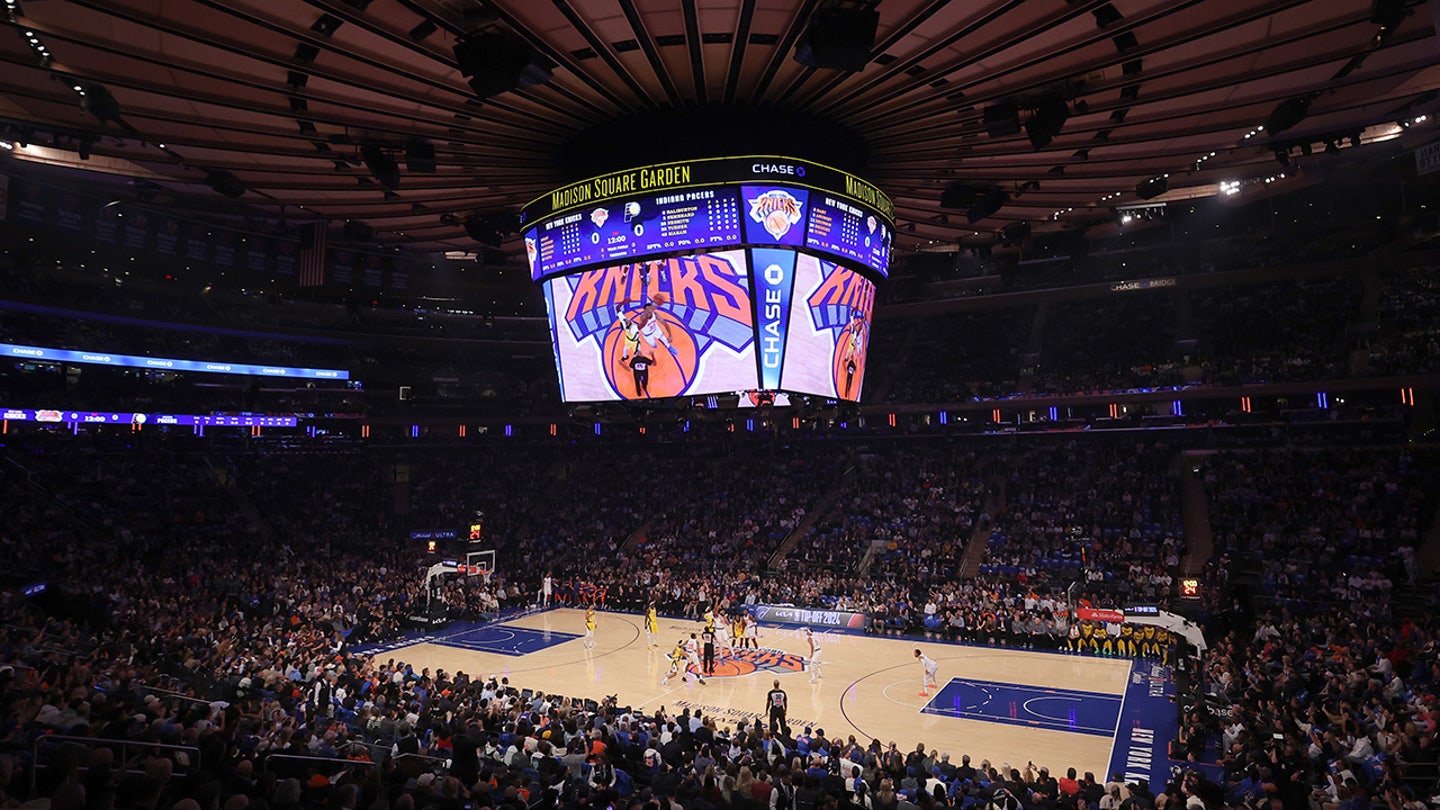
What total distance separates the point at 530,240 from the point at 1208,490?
27785mm

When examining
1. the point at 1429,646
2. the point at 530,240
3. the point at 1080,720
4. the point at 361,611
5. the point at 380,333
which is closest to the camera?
the point at 1429,646

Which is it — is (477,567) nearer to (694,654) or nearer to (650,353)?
(694,654)

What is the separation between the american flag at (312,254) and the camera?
19.4m

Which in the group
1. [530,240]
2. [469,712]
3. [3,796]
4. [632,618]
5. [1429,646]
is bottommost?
[632,618]

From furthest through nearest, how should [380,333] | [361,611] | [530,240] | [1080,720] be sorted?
[380,333] → [361,611] → [1080,720] → [530,240]

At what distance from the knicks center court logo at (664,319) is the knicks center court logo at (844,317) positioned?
5.30ft

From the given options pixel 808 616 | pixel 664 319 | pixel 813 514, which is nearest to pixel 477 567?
pixel 808 616

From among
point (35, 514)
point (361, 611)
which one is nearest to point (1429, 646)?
point (361, 611)

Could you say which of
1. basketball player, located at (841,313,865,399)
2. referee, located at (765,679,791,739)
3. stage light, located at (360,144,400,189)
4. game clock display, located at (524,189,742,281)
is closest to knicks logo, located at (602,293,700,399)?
game clock display, located at (524,189,742,281)

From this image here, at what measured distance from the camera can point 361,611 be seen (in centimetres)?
2712

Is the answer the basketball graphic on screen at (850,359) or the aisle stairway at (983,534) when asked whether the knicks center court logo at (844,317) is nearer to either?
the basketball graphic on screen at (850,359)

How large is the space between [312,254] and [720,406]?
11177 mm

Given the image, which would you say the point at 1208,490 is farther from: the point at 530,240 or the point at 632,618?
the point at 530,240

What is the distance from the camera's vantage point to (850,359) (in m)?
16.3
